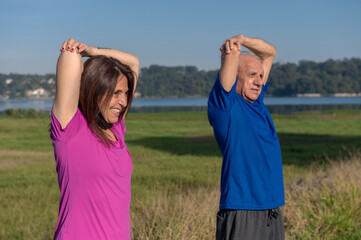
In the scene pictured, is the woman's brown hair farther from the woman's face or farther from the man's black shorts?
the man's black shorts

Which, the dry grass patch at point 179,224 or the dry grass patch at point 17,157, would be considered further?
the dry grass patch at point 17,157

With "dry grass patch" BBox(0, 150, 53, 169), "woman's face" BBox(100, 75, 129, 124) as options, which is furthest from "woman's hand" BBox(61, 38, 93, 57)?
"dry grass patch" BBox(0, 150, 53, 169)

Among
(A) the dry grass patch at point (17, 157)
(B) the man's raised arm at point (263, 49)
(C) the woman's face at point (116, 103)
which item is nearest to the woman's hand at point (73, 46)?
(C) the woman's face at point (116, 103)

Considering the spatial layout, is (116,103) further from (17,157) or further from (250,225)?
(17,157)

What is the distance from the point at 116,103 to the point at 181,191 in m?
8.57

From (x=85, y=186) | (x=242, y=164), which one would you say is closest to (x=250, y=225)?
(x=242, y=164)

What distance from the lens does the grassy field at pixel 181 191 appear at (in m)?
5.46

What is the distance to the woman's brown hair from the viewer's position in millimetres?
2277

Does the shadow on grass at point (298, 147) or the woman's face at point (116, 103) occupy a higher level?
the woman's face at point (116, 103)

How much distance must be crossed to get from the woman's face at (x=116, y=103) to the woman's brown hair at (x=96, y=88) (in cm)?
3

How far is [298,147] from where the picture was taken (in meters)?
21.4

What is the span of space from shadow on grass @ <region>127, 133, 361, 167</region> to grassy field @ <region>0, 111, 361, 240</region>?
0.05 meters

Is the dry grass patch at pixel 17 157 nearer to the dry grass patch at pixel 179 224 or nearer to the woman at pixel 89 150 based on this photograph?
the dry grass patch at pixel 179 224

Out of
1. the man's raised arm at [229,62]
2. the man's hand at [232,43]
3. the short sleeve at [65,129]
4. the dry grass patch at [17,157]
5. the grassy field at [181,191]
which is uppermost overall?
the man's hand at [232,43]
